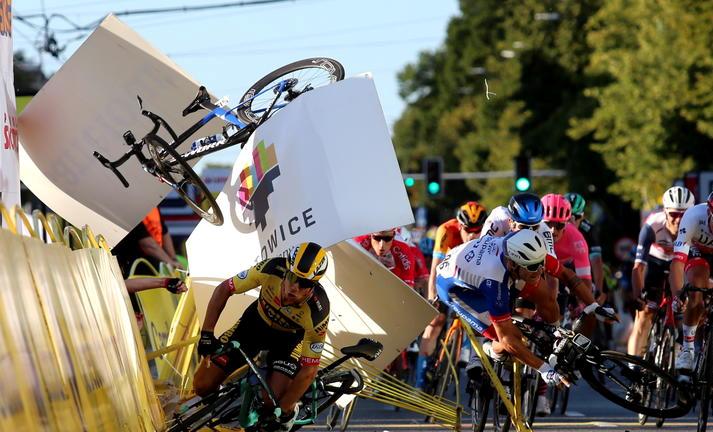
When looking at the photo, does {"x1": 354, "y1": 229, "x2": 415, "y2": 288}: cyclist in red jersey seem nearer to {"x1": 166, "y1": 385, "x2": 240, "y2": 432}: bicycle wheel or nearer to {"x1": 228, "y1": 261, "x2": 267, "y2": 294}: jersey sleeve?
{"x1": 228, "y1": 261, "x2": 267, "y2": 294}: jersey sleeve

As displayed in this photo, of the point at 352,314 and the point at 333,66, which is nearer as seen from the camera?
the point at 352,314

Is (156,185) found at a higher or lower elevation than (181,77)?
lower

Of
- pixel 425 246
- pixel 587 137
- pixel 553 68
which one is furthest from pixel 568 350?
pixel 553 68

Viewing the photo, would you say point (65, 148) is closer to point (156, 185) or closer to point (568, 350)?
point (156, 185)

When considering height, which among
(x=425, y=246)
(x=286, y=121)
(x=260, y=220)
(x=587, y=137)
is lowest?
(x=587, y=137)

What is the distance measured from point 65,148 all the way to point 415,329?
3.59m

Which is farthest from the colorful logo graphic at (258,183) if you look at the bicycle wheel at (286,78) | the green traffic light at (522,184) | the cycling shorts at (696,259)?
the green traffic light at (522,184)

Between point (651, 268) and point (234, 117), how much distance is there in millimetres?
3978

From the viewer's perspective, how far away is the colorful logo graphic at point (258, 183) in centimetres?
1103

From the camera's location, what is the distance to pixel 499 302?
378 inches

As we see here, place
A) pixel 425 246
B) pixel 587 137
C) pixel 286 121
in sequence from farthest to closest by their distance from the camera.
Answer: pixel 587 137 < pixel 425 246 < pixel 286 121

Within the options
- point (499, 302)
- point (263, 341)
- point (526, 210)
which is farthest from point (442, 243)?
point (263, 341)

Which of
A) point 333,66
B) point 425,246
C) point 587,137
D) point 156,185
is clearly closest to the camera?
point 333,66

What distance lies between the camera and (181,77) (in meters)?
12.9
